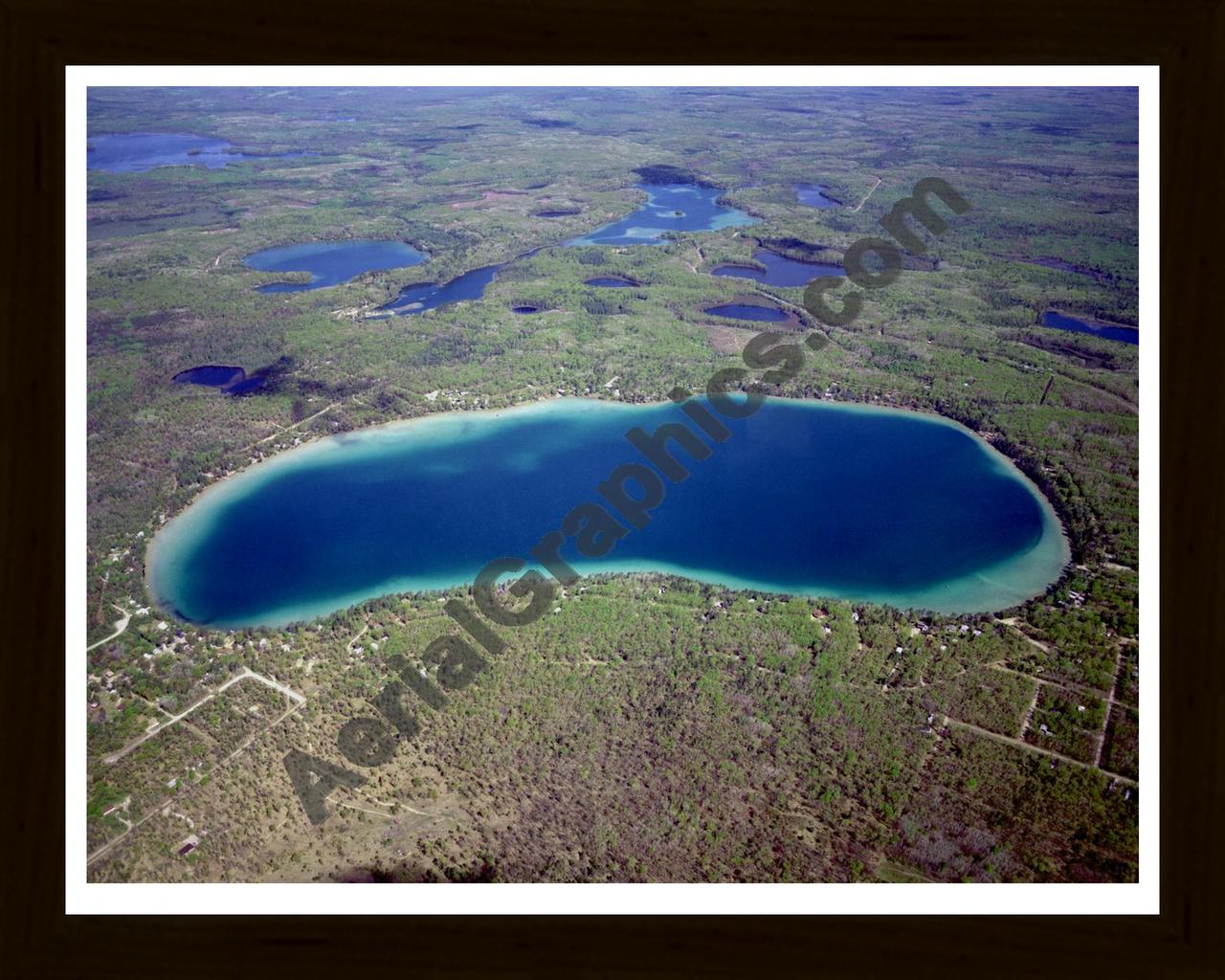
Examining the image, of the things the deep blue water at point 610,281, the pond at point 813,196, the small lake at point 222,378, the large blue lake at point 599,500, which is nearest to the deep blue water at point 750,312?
the deep blue water at point 610,281

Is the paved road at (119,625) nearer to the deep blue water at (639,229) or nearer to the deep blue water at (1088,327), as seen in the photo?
the deep blue water at (639,229)

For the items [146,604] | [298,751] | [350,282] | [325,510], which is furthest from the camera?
[350,282]

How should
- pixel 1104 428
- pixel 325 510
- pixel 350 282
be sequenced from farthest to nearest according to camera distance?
pixel 350 282 → pixel 1104 428 → pixel 325 510

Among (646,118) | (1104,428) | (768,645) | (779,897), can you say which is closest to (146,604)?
(768,645)

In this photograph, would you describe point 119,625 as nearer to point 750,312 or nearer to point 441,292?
point 441,292

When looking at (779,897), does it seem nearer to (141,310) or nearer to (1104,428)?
(1104,428)

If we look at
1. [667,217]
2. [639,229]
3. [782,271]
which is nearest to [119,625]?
[782,271]
